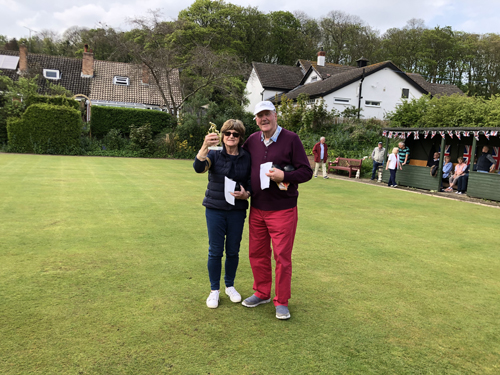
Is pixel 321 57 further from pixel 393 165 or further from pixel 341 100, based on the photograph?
pixel 393 165

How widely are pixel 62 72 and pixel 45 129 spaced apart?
15.9m

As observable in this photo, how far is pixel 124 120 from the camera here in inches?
1079

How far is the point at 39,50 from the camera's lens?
5281 centimetres

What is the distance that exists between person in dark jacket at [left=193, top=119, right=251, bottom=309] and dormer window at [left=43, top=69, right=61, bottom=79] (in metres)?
38.1

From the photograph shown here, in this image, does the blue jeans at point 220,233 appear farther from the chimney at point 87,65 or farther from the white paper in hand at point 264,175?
the chimney at point 87,65

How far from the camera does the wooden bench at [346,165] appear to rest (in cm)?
1925

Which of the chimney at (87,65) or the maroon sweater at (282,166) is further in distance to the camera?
the chimney at (87,65)

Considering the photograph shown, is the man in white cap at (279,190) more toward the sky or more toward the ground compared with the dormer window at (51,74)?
more toward the ground

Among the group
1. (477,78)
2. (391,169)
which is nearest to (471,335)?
(391,169)

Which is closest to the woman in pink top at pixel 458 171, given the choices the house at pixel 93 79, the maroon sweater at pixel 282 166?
the maroon sweater at pixel 282 166

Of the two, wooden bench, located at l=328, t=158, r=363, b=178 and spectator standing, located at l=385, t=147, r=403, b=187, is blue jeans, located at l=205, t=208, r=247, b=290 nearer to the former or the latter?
spectator standing, located at l=385, t=147, r=403, b=187

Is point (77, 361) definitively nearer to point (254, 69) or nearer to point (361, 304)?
point (361, 304)

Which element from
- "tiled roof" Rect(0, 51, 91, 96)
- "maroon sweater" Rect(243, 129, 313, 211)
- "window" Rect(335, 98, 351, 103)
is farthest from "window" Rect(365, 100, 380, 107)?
"maroon sweater" Rect(243, 129, 313, 211)

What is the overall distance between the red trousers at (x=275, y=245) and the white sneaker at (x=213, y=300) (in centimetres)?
43
